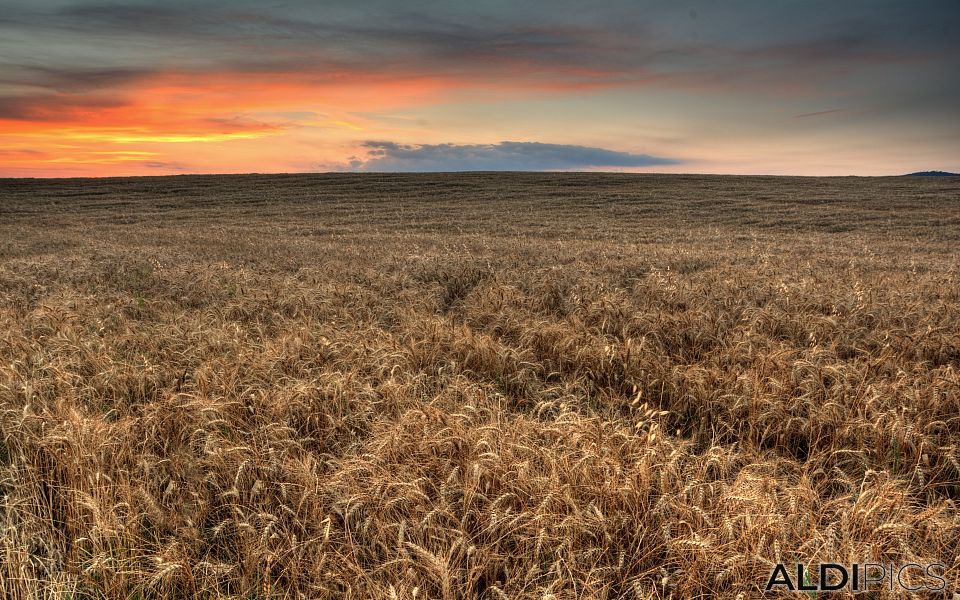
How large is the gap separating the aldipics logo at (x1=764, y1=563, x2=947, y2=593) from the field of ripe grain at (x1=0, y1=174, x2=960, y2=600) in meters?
0.08

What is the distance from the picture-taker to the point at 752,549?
9.04ft

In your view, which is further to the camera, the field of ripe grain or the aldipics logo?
the field of ripe grain

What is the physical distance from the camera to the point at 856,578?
2561mm

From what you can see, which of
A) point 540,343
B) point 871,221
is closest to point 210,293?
point 540,343

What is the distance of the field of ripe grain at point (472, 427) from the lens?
111 inches

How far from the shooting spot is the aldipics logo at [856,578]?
2510 millimetres

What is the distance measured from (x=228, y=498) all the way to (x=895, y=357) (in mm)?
6803

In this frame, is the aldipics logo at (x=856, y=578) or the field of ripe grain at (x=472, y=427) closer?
the aldipics logo at (x=856, y=578)

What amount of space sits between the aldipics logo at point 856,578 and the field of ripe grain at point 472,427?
0.25 ft

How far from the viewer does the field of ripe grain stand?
2.81 m

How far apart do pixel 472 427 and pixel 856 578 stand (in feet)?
8.01

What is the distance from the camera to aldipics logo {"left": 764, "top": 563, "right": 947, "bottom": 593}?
2510mm

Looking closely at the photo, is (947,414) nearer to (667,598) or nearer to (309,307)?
(667,598)

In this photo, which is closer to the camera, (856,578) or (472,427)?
(856,578)
